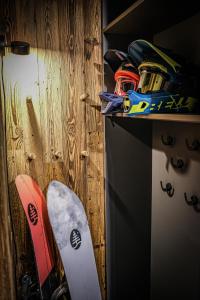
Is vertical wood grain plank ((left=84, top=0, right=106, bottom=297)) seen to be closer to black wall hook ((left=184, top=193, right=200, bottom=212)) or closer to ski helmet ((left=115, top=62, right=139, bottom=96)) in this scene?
ski helmet ((left=115, top=62, right=139, bottom=96))

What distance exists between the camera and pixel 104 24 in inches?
57.6

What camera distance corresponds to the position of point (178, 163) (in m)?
1.39

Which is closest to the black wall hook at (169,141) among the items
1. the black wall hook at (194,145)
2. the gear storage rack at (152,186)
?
the gear storage rack at (152,186)

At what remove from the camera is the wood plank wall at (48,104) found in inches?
55.5

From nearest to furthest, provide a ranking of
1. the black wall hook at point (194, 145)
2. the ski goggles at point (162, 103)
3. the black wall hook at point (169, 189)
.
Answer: the ski goggles at point (162, 103) → the black wall hook at point (194, 145) → the black wall hook at point (169, 189)

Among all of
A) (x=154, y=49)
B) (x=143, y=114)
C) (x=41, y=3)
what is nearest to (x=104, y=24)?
(x=41, y=3)

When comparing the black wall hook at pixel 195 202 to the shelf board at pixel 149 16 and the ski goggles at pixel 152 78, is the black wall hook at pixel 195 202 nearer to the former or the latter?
the ski goggles at pixel 152 78

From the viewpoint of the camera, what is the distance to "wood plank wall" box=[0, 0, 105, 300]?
1.41 meters

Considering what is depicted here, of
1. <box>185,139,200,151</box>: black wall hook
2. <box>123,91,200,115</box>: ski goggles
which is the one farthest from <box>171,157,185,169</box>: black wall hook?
<box>123,91,200,115</box>: ski goggles

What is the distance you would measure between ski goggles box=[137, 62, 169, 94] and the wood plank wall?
42 centimetres

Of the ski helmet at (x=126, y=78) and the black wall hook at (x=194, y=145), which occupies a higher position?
the ski helmet at (x=126, y=78)

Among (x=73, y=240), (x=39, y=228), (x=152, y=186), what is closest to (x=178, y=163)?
(x=152, y=186)

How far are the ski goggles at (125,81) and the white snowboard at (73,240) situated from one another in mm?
638

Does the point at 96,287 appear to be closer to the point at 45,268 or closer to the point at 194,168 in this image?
the point at 45,268
